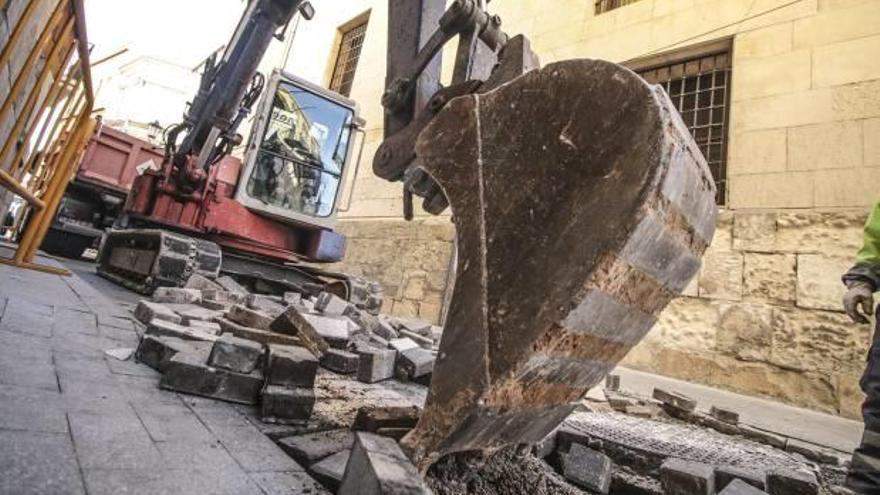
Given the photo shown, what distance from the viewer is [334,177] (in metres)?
6.42

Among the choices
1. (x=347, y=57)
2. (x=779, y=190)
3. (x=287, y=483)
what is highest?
(x=347, y=57)

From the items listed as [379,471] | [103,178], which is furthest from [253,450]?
[103,178]

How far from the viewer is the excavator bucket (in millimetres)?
941

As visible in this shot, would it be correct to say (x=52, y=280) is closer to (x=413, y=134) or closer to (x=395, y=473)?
(x=413, y=134)

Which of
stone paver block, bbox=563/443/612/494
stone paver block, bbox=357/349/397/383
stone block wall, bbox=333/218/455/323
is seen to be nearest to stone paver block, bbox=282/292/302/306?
stone paver block, bbox=357/349/397/383

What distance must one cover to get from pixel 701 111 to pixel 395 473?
607cm

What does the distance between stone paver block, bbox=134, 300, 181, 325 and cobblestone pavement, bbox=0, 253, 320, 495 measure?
636 millimetres

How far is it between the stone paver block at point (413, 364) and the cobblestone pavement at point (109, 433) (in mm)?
1291

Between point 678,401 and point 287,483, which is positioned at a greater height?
point 678,401

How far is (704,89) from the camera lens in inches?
222

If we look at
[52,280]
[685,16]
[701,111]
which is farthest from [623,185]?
[685,16]

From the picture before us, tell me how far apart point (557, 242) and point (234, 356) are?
1.38 m

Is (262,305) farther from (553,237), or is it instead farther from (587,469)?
(553,237)

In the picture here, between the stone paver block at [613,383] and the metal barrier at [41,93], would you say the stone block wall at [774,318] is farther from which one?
the metal barrier at [41,93]
